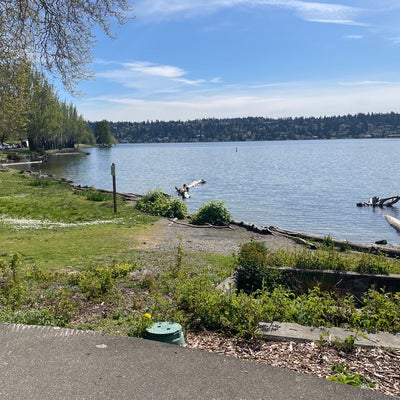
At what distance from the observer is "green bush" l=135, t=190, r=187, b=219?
21734 millimetres

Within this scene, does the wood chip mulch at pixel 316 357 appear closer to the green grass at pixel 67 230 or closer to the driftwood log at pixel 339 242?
the green grass at pixel 67 230

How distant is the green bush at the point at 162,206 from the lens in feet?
71.3

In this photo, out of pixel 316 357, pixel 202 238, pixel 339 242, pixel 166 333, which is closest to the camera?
pixel 316 357

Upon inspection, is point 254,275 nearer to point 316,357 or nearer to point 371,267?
point 371,267

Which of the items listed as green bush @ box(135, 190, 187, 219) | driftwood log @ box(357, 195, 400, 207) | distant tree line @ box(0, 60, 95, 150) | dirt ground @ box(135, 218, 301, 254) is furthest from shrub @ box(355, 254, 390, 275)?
driftwood log @ box(357, 195, 400, 207)

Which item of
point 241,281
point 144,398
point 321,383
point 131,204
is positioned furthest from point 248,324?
point 131,204

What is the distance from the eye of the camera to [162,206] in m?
22.3

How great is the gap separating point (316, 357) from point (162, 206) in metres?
17.8

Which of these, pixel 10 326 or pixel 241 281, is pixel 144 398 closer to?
pixel 10 326

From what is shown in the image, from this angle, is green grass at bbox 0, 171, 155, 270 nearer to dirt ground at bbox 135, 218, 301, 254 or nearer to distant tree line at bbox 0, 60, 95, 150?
dirt ground at bbox 135, 218, 301, 254

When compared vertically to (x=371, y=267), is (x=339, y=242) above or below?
below

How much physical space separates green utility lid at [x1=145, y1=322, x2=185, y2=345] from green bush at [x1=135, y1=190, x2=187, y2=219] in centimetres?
1612

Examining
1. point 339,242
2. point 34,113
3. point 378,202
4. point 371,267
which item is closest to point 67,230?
point 339,242

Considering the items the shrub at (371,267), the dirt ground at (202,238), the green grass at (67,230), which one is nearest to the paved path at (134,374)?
the shrub at (371,267)
